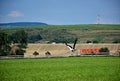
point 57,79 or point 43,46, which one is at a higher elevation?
point 57,79

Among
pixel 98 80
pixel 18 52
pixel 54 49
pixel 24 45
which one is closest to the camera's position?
pixel 98 80

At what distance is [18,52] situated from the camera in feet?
292

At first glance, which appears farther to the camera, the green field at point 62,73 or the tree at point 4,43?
the tree at point 4,43

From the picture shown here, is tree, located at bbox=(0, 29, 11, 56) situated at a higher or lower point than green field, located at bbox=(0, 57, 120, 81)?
lower

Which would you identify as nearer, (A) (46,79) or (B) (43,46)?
(A) (46,79)

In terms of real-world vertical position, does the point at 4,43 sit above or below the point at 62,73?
below

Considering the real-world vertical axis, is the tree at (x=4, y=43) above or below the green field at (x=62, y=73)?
below

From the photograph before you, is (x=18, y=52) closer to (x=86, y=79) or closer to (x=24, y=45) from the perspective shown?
(x=24, y=45)

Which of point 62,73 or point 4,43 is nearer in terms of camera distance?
point 62,73

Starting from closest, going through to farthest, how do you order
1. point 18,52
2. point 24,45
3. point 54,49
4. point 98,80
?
point 98,80, point 18,52, point 24,45, point 54,49

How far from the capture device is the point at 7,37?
3686 inches

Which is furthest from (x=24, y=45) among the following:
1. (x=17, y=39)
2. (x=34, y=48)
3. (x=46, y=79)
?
(x=46, y=79)

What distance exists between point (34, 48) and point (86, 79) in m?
101

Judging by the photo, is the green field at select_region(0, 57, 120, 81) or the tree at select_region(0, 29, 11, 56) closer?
the green field at select_region(0, 57, 120, 81)
